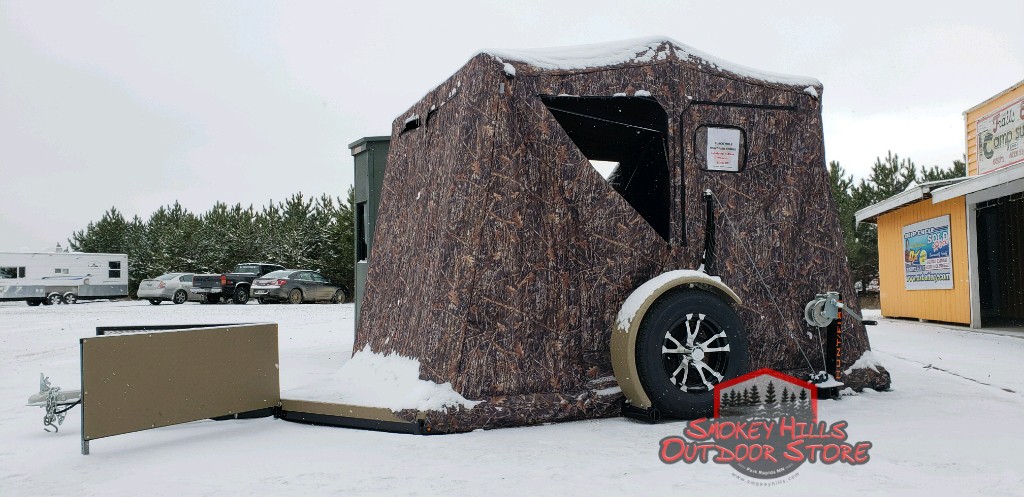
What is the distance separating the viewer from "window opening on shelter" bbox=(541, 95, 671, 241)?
206 inches

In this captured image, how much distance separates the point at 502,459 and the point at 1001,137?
49.7 feet

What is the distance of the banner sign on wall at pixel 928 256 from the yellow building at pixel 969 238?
20mm

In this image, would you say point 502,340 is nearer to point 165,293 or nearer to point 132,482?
point 132,482

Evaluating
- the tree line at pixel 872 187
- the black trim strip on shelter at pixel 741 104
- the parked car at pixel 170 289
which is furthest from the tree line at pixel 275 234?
the black trim strip on shelter at pixel 741 104

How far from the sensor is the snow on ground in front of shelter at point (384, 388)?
457 cm

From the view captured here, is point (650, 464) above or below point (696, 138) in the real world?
below

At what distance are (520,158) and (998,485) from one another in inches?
128

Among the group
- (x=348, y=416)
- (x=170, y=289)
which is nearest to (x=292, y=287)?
(x=170, y=289)

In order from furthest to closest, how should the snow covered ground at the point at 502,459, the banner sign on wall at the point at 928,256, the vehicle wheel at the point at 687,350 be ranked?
the banner sign on wall at the point at 928,256 → the vehicle wheel at the point at 687,350 → the snow covered ground at the point at 502,459

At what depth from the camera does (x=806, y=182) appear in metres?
5.76

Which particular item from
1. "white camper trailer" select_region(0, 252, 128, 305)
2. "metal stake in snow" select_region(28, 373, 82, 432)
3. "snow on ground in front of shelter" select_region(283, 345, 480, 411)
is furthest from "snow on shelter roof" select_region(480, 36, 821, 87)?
"white camper trailer" select_region(0, 252, 128, 305)

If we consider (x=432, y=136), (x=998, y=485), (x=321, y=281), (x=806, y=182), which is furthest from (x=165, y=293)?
(x=998, y=485)

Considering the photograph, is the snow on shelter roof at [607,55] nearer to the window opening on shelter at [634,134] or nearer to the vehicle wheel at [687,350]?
the window opening on shelter at [634,134]

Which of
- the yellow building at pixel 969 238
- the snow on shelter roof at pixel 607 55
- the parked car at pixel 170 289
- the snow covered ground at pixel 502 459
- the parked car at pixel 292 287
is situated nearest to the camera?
the snow covered ground at pixel 502 459
